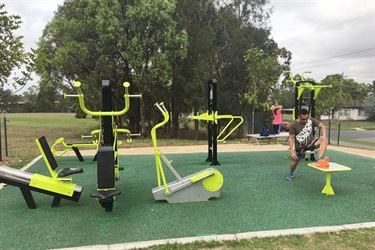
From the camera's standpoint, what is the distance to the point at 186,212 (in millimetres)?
4031

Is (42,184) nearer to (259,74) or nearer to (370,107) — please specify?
(259,74)

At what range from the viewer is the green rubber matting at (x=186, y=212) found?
3.39m

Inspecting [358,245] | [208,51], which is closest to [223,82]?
[208,51]

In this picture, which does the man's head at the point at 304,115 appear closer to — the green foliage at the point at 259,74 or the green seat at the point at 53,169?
the green seat at the point at 53,169

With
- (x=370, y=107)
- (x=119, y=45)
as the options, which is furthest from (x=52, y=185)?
(x=370, y=107)

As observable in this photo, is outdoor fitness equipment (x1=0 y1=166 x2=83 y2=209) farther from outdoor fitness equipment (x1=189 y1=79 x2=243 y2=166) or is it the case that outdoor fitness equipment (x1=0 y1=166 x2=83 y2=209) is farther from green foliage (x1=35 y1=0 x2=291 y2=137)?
green foliage (x1=35 y1=0 x2=291 y2=137)

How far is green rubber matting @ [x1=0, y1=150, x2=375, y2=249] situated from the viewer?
133 inches

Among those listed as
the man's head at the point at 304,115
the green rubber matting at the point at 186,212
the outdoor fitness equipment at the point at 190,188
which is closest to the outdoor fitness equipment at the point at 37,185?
the green rubber matting at the point at 186,212

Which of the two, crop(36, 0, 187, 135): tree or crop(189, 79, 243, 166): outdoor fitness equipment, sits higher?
crop(36, 0, 187, 135): tree

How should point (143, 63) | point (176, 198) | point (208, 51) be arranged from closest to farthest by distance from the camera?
1. point (176, 198)
2. point (143, 63)
3. point (208, 51)

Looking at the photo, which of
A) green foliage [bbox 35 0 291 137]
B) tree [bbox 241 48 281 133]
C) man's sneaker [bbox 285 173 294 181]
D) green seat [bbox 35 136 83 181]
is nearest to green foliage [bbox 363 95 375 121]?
green foliage [bbox 35 0 291 137]

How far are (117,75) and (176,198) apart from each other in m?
11.8

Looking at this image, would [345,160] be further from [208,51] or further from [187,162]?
[208,51]

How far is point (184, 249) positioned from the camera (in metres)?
3.04
